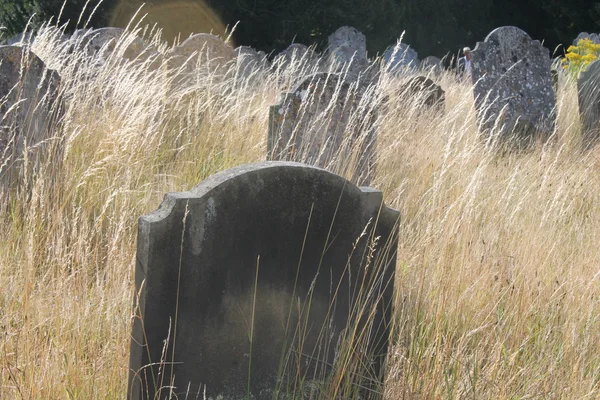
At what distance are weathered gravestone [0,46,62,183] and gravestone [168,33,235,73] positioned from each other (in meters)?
3.79

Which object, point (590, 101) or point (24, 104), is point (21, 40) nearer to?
point (24, 104)

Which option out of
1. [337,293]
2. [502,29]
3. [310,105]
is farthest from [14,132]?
[502,29]

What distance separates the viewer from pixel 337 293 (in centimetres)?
268

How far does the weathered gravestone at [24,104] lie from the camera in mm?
4211

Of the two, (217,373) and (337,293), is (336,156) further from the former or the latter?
(217,373)

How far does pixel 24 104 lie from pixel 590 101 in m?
5.68

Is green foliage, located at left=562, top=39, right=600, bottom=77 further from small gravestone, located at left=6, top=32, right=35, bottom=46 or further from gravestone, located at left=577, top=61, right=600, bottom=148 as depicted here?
small gravestone, located at left=6, top=32, right=35, bottom=46

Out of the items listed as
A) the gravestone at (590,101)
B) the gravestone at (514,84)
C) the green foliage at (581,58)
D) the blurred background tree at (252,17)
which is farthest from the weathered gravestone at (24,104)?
the blurred background tree at (252,17)

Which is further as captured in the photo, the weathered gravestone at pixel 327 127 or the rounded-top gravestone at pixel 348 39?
the rounded-top gravestone at pixel 348 39

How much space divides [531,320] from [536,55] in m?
5.36

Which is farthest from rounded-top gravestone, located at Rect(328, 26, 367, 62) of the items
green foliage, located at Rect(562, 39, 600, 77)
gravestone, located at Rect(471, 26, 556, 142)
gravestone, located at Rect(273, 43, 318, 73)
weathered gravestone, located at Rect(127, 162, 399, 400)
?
weathered gravestone, located at Rect(127, 162, 399, 400)

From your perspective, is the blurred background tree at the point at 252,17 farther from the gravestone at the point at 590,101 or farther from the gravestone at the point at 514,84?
the gravestone at the point at 590,101

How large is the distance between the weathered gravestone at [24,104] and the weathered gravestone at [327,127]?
133 cm

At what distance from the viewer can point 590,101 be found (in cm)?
768
